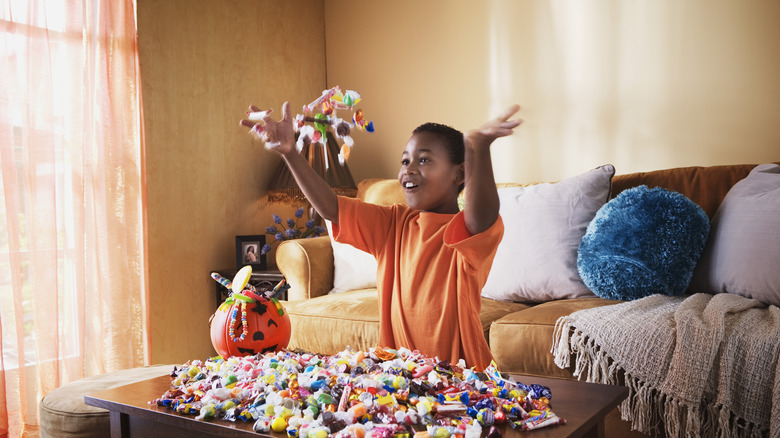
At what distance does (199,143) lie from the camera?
304 cm

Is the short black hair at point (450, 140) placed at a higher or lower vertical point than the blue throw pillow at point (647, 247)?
higher

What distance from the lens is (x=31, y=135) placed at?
7.77 feet

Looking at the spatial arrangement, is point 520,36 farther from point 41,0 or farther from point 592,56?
point 41,0

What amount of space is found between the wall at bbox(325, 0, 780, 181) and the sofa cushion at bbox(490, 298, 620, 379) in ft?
3.66

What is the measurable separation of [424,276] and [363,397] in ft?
1.86

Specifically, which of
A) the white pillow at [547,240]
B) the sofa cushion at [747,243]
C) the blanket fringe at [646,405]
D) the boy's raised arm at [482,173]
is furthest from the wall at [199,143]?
the sofa cushion at [747,243]

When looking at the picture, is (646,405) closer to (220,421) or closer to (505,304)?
(505,304)

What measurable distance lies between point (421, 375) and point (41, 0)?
219 cm

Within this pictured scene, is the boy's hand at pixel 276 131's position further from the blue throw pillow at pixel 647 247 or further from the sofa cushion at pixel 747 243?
the sofa cushion at pixel 747 243

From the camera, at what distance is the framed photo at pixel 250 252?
10.0 ft

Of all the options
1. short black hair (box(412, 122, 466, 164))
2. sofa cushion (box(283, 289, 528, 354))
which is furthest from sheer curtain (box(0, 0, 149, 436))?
short black hair (box(412, 122, 466, 164))

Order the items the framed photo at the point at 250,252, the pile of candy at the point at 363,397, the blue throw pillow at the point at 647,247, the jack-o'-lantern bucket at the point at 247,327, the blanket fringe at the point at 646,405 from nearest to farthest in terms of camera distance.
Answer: the pile of candy at the point at 363,397, the jack-o'-lantern bucket at the point at 247,327, the blanket fringe at the point at 646,405, the blue throw pillow at the point at 647,247, the framed photo at the point at 250,252

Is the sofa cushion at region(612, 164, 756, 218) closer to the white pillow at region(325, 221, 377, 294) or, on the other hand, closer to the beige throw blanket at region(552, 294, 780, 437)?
the beige throw blanket at region(552, 294, 780, 437)

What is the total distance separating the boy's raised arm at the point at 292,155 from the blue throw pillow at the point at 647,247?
3.24 ft
